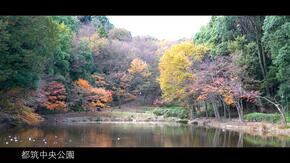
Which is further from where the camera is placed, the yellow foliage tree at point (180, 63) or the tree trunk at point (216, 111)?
the yellow foliage tree at point (180, 63)

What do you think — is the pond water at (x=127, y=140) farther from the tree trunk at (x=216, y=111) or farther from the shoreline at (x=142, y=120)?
the tree trunk at (x=216, y=111)

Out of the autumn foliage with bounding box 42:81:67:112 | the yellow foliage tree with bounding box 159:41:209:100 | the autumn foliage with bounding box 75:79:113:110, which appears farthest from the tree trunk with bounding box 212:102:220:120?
the autumn foliage with bounding box 42:81:67:112

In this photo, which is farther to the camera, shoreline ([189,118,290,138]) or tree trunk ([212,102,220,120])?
tree trunk ([212,102,220,120])

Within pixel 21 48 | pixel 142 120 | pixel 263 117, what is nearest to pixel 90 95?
pixel 142 120

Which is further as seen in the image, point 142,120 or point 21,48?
point 142,120

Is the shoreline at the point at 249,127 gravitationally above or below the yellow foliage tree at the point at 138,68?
below

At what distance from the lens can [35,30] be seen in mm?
14414

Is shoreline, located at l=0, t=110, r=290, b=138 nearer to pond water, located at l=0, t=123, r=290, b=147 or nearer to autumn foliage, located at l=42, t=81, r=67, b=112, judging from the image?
autumn foliage, located at l=42, t=81, r=67, b=112

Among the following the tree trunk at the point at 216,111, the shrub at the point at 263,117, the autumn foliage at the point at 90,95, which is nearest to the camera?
the shrub at the point at 263,117

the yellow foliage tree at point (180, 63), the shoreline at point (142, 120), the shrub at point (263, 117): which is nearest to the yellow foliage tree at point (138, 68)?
the shoreline at point (142, 120)

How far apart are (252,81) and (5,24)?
13356 millimetres

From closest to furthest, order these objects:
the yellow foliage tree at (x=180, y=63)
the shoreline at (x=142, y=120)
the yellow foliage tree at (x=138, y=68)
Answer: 1. the shoreline at (x=142, y=120)
2. the yellow foliage tree at (x=180, y=63)
3. the yellow foliage tree at (x=138, y=68)

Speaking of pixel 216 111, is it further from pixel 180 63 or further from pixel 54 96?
pixel 54 96

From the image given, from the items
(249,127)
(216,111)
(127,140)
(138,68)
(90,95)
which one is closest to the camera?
(127,140)
